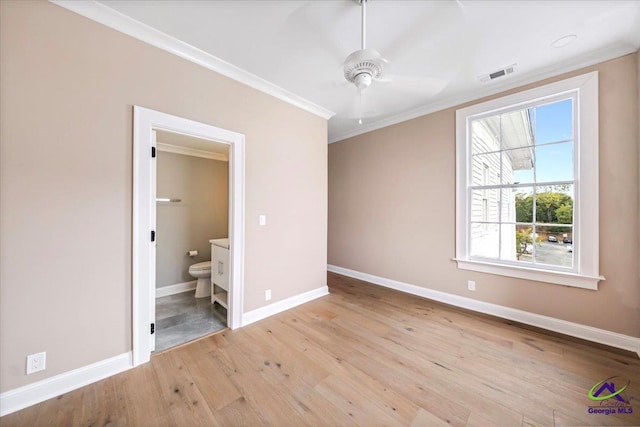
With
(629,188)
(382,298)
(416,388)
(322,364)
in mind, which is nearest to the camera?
(416,388)

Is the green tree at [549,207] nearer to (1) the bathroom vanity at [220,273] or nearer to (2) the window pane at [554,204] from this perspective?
(2) the window pane at [554,204]

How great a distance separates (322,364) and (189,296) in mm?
2535

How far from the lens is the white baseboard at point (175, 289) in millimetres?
3492

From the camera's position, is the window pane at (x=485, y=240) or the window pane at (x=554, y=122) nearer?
the window pane at (x=554, y=122)

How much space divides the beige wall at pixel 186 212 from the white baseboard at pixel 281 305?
1.82 meters

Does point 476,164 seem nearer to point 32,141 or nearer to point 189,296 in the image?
point 32,141

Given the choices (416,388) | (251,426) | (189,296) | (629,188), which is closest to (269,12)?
(251,426)

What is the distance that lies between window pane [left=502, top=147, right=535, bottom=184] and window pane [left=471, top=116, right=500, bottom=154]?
18 centimetres

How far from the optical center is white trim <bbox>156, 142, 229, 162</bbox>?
11.7ft

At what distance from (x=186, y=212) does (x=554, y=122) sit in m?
5.02

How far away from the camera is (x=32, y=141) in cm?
152

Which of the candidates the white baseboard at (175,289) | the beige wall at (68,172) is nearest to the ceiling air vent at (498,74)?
the beige wall at (68,172)

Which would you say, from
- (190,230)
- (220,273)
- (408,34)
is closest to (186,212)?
(190,230)

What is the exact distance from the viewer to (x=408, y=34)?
1943mm
